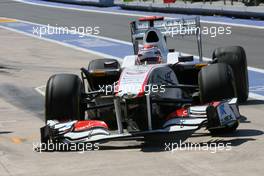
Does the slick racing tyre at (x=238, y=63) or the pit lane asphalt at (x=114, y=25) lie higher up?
the slick racing tyre at (x=238, y=63)

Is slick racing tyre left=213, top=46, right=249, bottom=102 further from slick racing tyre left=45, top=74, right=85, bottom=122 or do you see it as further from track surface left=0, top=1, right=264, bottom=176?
slick racing tyre left=45, top=74, right=85, bottom=122

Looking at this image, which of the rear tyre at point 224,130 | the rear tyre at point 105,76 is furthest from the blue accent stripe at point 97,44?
the rear tyre at point 224,130

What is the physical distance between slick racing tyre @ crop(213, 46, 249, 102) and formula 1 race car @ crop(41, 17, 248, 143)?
1.34 m

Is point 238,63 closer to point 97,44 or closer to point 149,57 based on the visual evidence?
point 149,57

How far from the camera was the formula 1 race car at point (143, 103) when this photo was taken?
11000 mm

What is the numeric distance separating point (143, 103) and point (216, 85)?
132cm

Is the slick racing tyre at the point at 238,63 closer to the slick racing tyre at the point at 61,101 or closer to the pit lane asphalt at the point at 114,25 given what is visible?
the slick racing tyre at the point at 61,101

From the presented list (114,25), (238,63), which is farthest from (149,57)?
(114,25)

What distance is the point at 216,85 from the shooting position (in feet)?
38.2

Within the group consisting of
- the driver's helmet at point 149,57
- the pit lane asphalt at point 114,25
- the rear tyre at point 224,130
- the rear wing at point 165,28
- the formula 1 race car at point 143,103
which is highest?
the rear wing at point 165,28

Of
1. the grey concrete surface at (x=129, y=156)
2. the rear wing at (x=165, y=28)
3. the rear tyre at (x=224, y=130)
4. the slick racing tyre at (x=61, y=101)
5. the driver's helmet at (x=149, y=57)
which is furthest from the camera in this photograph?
the rear wing at (x=165, y=28)

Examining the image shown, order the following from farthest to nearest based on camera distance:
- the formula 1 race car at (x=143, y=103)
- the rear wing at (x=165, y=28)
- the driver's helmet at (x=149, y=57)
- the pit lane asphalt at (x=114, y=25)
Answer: the pit lane asphalt at (x=114, y=25), the rear wing at (x=165, y=28), the driver's helmet at (x=149, y=57), the formula 1 race car at (x=143, y=103)

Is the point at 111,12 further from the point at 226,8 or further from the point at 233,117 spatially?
the point at 233,117

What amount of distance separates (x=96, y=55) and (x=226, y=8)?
493 inches
